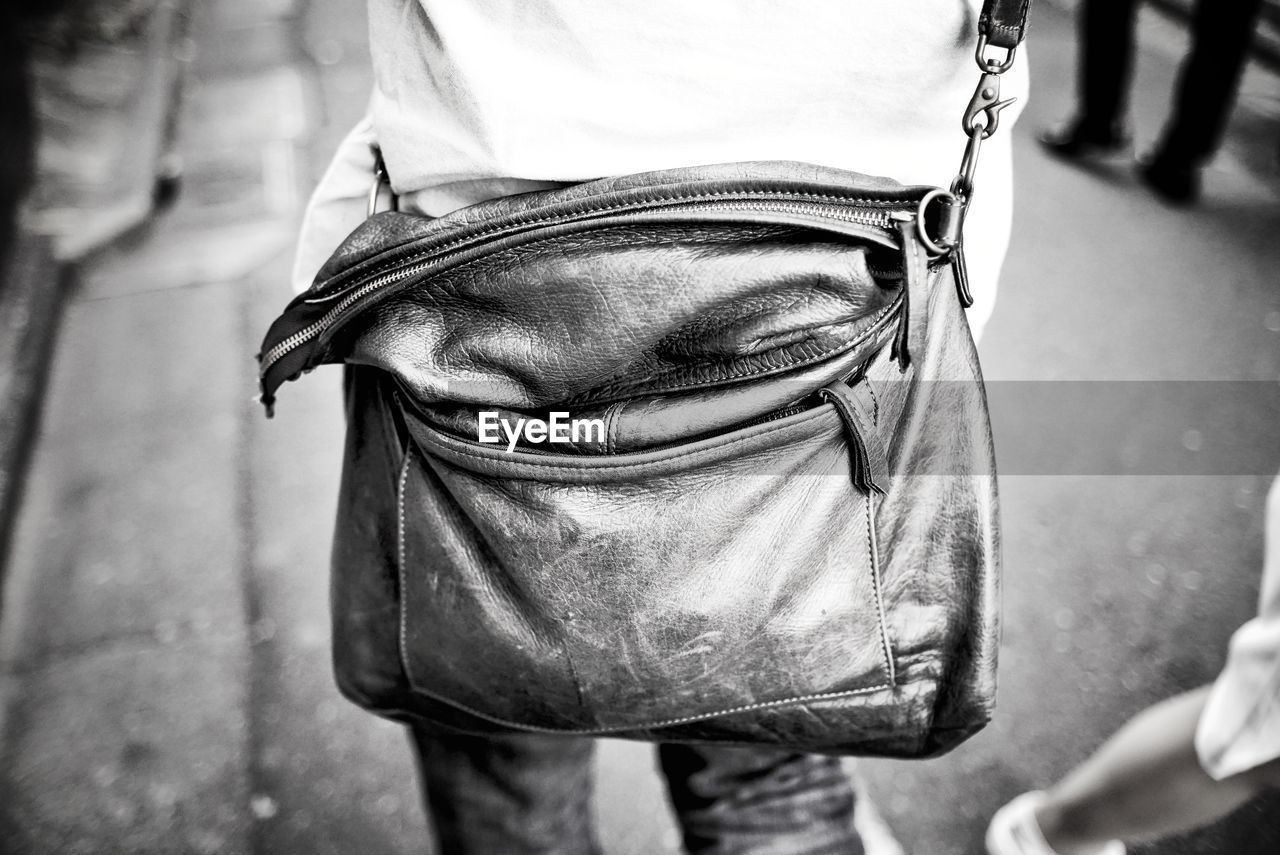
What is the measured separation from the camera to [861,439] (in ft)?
2.96

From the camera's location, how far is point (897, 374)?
3.05ft

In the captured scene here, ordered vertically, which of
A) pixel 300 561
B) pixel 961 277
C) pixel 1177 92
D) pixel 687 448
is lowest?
pixel 300 561

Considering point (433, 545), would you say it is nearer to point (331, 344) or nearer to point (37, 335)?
point (331, 344)

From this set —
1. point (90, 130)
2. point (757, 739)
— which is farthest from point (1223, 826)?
point (90, 130)

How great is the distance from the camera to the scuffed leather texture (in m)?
0.85

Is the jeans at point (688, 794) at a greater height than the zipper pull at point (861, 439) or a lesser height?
lesser

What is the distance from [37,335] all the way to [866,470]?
3.69 metres

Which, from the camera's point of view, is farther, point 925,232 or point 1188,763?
point 1188,763

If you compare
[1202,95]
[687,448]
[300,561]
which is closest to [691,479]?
[687,448]

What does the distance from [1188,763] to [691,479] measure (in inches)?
42.7

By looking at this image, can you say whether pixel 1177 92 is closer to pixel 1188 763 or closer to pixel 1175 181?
pixel 1175 181

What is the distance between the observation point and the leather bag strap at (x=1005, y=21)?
0.81 metres

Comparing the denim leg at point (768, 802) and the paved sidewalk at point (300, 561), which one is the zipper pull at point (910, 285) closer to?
the paved sidewalk at point (300, 561)

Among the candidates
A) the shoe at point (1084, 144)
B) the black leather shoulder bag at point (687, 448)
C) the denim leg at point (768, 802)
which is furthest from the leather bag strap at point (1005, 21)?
the shoe at point (1084, 144)
